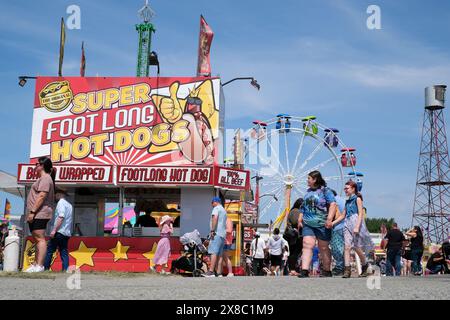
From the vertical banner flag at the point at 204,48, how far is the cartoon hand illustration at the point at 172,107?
1415mm

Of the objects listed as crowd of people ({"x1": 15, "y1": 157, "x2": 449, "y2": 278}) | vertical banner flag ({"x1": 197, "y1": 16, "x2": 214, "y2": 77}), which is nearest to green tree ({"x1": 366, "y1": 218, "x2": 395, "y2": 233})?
vertical banner flag ({"x1": 197, "y1": 16, "x2": 214, "y2": 77})

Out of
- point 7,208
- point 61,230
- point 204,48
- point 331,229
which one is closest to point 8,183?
point 204,48

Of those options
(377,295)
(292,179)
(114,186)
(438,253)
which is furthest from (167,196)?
(292,179)

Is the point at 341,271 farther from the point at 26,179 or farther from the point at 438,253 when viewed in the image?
the point at 26,179

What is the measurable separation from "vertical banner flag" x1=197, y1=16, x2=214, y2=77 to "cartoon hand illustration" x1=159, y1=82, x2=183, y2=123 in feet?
4.64

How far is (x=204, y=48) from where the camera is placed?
23781 millimetres

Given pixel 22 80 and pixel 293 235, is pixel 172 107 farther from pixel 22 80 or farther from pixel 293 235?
pixel 293 235

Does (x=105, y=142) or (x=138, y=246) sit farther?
(x=105, y=142)

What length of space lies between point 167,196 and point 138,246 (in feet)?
7.51

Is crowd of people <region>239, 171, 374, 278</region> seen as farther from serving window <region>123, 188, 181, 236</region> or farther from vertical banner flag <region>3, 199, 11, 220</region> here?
vertical banner flag <region>3, 199, 11, 220</region>

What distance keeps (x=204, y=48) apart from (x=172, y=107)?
3.04 m

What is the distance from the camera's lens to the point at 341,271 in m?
12.0

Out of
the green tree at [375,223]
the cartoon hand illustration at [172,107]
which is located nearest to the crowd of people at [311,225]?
the cartoon hand illustration at [172,107]

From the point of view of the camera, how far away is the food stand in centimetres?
2070
